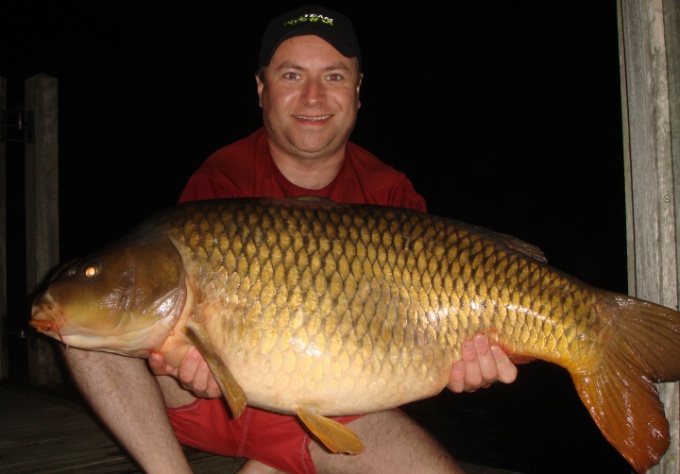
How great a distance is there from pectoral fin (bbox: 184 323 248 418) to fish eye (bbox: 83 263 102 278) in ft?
0.98

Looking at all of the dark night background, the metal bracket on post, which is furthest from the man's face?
the dark night background

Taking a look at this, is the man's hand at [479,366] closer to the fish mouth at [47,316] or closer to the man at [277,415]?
the man at [277,415]

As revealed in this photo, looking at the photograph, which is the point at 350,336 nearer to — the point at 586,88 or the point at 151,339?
the point at 151,339

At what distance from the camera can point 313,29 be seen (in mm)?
2154

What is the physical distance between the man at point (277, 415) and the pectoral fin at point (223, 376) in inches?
4.0

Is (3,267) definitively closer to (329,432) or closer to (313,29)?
(313,29)

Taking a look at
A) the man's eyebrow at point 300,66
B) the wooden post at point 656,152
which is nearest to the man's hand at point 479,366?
the wooden post at point 656,152

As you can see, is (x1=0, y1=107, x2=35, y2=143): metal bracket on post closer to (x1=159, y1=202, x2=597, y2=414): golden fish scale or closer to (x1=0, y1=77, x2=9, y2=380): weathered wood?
(x1=0, y1=77, x2=9, y2=380): weathered wood

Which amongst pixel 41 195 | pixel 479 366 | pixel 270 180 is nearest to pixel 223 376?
pixel 479 366

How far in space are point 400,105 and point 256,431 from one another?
21905 mm

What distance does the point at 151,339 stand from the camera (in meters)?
1.49

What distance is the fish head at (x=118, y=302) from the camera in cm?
147

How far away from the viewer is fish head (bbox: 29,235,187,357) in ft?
4.83

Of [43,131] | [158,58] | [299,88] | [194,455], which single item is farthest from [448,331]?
[158,58]
